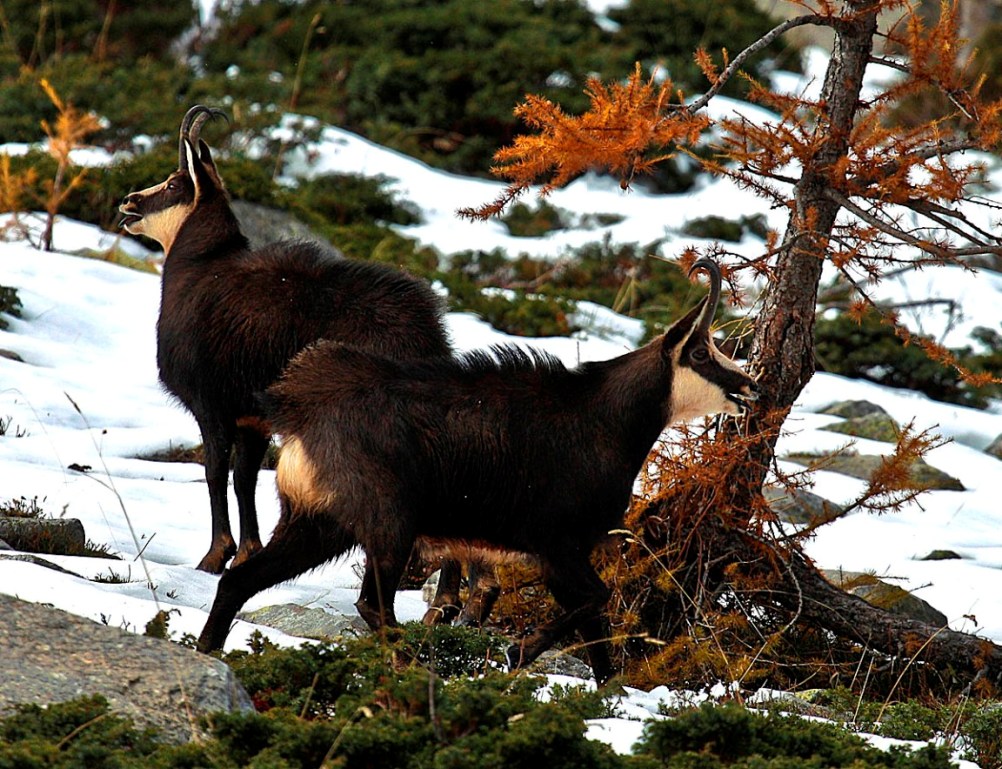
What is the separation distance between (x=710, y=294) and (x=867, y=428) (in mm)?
6291

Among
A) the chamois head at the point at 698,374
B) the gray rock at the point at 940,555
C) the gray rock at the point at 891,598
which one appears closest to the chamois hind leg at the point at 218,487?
the chamois head at the point at 698,374

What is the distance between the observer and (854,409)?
12.2 metres

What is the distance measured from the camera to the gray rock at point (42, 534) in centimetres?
680

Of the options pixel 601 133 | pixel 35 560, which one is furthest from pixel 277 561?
pixel 601 133

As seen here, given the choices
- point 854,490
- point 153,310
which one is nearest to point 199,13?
point 153,310

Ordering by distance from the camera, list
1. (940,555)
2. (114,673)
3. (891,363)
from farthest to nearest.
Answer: (891,363), (940,555), (114,673)

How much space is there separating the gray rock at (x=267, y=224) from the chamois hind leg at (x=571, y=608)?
7.94 meters

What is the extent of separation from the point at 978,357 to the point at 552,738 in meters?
11.5

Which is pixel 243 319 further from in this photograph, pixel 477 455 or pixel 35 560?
pixel 477 455

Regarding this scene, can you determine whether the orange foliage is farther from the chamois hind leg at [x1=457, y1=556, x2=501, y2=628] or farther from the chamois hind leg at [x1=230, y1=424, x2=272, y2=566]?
the chamois hind leg at [x1=230, y1=424, x2=272, y2=566]

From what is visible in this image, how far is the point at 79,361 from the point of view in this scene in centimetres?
1049

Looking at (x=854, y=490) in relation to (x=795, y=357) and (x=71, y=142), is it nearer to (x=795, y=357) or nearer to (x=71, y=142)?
(x=795, y=357)

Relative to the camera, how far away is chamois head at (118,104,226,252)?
7746 mm

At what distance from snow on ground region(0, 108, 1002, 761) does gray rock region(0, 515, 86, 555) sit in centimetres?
18
